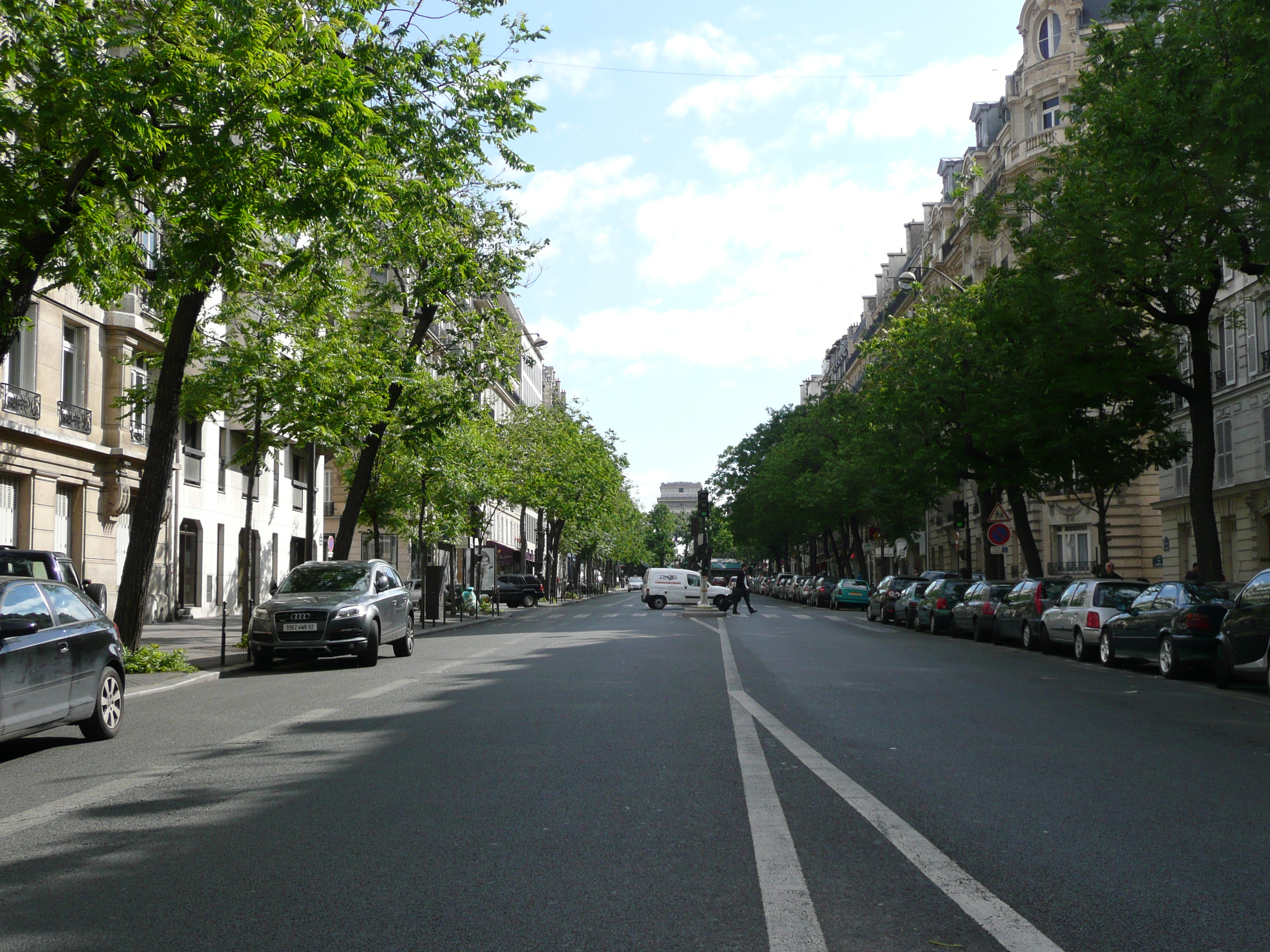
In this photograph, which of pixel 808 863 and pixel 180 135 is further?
pixel 180 135

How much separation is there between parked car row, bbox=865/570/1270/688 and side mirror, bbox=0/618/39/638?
1256 centimetres

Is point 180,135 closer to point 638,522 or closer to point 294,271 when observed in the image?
point 294,271

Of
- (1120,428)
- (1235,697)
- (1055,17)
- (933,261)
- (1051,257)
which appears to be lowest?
(1235,697)

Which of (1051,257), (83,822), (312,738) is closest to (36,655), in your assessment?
(312,738)

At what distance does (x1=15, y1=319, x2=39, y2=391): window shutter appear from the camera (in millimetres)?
27797

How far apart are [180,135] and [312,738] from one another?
6.61 meters

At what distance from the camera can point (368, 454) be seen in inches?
1140

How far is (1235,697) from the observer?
1529 centimetres

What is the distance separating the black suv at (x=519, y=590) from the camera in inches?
2552

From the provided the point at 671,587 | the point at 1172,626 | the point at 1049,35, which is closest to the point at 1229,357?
the point at 1172,626

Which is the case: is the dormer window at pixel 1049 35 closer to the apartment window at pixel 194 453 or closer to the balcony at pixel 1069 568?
the balcony at pixel 1069 568

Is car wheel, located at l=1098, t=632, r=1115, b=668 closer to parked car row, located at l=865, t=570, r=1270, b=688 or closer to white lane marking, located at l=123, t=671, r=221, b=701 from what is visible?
parked car row, located at l=865, t=570, r=1270, b=688

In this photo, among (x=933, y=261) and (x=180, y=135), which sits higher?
(x=933, y=261)

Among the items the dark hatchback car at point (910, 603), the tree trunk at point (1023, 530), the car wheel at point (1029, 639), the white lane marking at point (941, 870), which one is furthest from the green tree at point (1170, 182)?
the white lane marking at point (941, 870)
